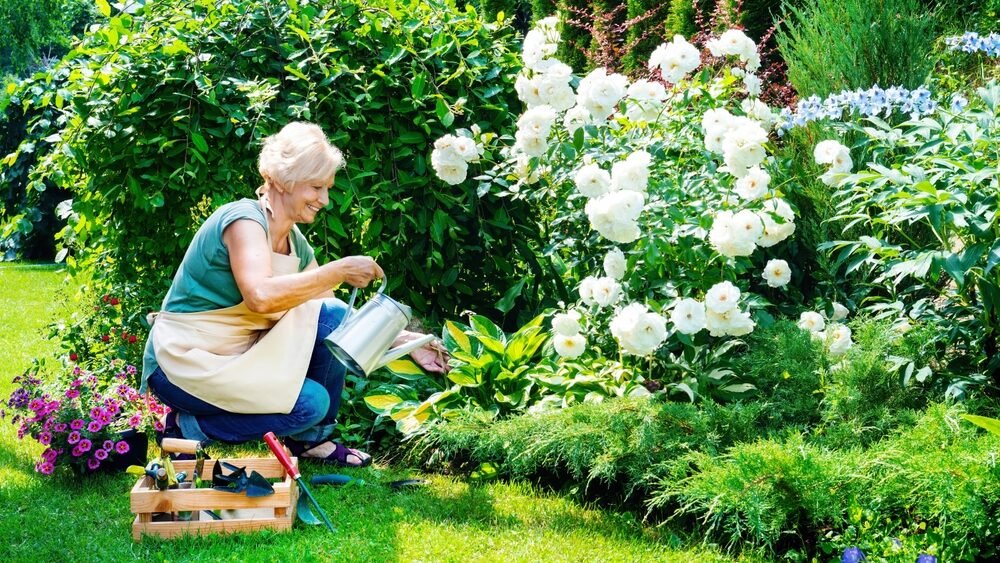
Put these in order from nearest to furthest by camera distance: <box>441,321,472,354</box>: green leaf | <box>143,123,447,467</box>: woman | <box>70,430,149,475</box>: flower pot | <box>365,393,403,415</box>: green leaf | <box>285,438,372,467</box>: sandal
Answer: <box>143,123,447,467</box>: woman < <box>70,430,149,475</box>: flower pot < <box>285,438,372,467</box>: sandal < <box>365,393,403,415</box>: green leaf < <box>441,321,472,354</box>: green leaf

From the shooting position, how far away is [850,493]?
2615mm

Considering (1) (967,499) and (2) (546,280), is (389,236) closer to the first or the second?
(2) (546,280)

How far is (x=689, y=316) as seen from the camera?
3.18 meters

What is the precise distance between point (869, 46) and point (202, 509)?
3.17m

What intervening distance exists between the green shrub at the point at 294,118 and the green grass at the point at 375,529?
1.04 metres

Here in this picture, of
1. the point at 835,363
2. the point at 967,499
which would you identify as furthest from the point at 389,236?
the point at 967,499

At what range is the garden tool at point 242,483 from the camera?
9.57 feet

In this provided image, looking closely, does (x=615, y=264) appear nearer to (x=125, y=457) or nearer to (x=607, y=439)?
(x=607, y=439)

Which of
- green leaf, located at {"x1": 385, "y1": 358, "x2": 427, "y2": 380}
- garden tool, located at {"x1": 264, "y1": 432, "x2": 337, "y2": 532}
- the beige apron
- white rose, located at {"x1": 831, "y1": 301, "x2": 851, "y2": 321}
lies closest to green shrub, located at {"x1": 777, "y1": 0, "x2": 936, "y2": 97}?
white rose, located at {"x1": 831, "y1": 301, "x2": 851, "y2": 321}

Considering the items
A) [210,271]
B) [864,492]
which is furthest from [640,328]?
[210,271]

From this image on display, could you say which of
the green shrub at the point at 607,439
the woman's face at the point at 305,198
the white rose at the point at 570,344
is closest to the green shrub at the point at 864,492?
the green shrub at the point at 607,439

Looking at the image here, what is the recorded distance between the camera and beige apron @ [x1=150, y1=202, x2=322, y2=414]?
10.2 ft

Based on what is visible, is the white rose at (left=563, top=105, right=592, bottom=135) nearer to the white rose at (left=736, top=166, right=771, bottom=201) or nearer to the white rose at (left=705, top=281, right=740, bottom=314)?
the white rose at (left=736, top=166, right=771, bottom=201)

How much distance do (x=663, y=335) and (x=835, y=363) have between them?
1.93 ft
